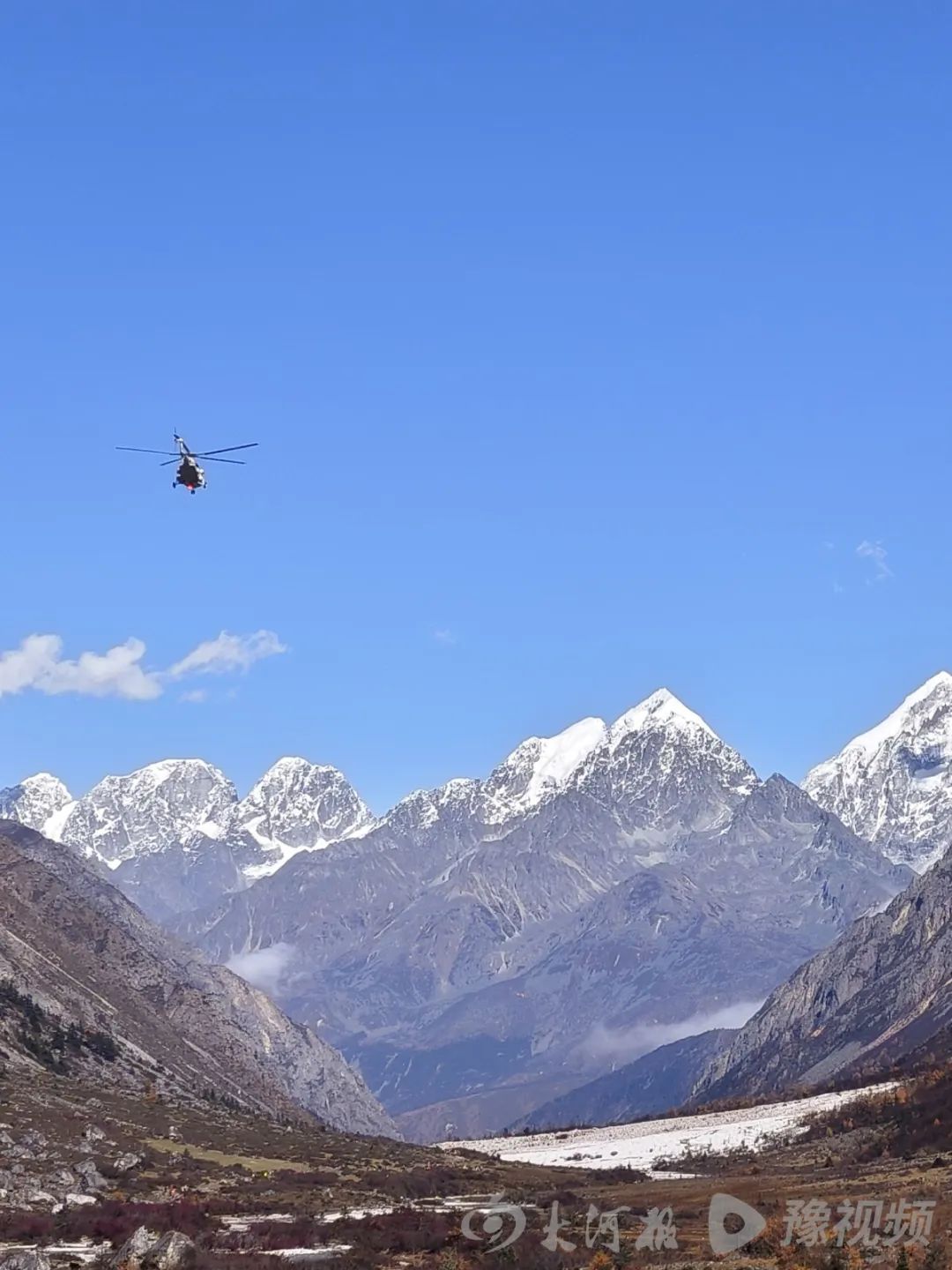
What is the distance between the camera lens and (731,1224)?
5406 centimetres

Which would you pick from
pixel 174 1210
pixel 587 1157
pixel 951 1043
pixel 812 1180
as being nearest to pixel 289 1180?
pixel 174 1210

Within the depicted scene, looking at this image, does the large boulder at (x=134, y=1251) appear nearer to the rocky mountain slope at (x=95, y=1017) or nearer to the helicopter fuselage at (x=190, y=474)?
the helicopter fuselage at (x=190, y=474)

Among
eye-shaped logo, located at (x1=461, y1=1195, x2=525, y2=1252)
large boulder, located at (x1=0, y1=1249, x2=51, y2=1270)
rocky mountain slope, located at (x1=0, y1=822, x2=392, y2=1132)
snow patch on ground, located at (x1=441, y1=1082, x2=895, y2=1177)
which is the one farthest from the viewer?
rocky mountain slope, located at (x1=0, y1=822, x2=392, y2=1132)

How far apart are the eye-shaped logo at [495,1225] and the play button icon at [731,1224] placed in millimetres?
6854

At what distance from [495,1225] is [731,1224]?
8701 mm

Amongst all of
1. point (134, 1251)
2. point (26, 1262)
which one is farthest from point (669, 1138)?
point (26, 1262)

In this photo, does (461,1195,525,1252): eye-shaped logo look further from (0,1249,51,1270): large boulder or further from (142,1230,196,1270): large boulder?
(0,1249,51,1270): large boulder

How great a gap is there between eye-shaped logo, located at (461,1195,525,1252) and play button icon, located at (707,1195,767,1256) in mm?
6854

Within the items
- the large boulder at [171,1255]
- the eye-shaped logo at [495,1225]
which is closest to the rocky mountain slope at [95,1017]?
the eye-shaped logo at [495,1225]

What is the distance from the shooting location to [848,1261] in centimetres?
4256

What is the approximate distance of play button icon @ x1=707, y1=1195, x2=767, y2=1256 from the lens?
49406 mm

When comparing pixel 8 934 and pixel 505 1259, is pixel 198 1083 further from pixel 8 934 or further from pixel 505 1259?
pixel 505 1259

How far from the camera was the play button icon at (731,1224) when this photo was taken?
162ft

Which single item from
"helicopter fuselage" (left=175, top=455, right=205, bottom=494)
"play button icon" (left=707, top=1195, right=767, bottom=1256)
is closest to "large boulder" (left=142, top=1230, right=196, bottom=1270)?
"play button icon" (left=707, top=1195, right=767, bottom=1256)
